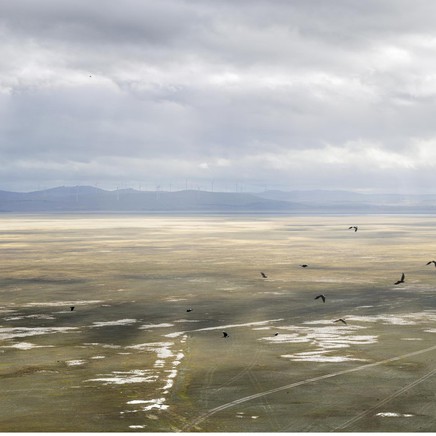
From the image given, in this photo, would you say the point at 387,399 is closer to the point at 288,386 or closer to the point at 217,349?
the point at 288,386

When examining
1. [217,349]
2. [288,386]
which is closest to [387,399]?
[288,386]

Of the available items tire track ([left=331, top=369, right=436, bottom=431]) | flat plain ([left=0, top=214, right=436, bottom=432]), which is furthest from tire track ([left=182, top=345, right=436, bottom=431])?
tire track ([left=331, top=369, right=436, bottom=431])

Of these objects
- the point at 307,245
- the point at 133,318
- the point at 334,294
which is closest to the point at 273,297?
the point at 334,294

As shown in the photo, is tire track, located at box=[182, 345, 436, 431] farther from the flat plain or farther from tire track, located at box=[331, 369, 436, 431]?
tire track, located at box=[331, 369, 436, 431]

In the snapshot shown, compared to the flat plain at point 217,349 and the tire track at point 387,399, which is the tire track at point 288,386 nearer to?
the flat plain at point 217,349

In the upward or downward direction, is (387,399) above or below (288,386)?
below

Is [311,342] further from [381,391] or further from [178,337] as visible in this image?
[381,391]

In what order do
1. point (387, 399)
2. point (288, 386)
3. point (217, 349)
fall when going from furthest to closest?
point (217, 349) < point (288, 386) < point (387, 399)

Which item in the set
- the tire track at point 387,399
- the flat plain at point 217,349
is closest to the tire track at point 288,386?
the flat plain at point 217,349
